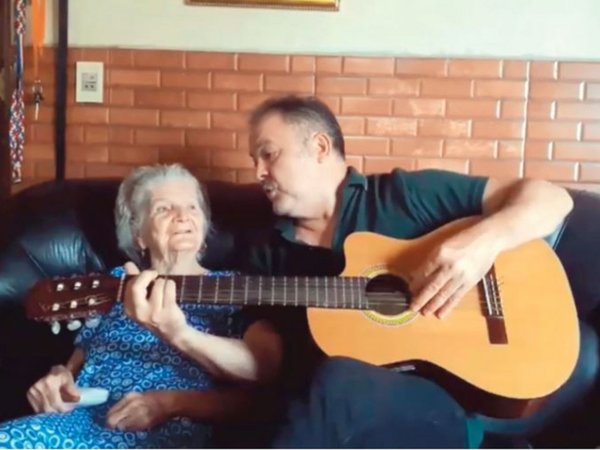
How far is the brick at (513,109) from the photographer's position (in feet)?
7.12

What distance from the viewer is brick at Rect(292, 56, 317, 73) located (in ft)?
7.19

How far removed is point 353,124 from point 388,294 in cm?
77

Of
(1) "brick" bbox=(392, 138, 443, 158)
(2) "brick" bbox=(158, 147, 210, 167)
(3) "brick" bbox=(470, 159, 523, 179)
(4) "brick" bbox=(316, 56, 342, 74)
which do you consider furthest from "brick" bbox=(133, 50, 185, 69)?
(3) "brick" bbox=(470, 159, 523, 179)

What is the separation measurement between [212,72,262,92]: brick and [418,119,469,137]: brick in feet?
1.49

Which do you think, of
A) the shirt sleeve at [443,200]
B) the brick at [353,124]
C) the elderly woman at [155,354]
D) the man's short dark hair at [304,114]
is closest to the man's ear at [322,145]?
the man's short dark hair at [304,114]

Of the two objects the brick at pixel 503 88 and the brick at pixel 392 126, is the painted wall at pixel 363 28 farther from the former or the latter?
the brick at pixel 392 126

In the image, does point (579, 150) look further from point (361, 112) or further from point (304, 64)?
point (304, 64)

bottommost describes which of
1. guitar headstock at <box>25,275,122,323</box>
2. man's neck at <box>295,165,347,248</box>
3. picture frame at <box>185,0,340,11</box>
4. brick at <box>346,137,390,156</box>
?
guitar headstock at <box>25,275,122,323</box>

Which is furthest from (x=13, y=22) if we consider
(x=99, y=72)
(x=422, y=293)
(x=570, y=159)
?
(x=570, y=159)

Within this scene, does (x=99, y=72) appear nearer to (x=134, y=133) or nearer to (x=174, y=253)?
(x=134, y=133)

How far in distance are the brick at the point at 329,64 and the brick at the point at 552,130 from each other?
53 cm

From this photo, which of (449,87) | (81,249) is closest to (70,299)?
(81,249)

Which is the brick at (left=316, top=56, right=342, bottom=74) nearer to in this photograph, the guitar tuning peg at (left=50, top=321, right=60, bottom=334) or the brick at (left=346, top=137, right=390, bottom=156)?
the brick at (left=346, top=137, right=390, bottom=156)

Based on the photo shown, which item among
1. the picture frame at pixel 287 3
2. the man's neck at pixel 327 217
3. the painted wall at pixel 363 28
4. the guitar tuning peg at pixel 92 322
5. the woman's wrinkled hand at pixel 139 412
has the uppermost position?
the picture frame at pixel 287 3
